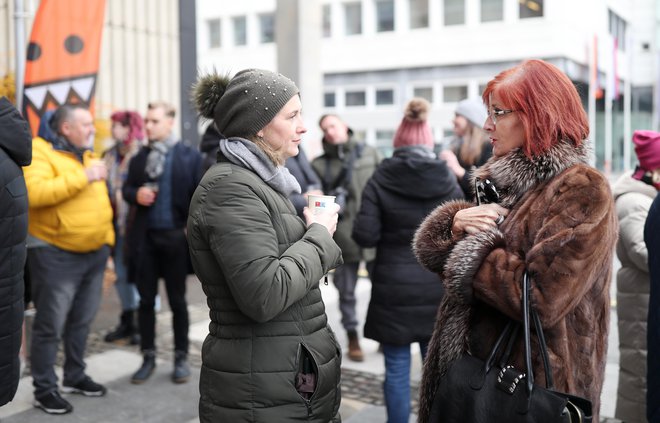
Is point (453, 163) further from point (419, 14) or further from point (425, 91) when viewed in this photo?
point (419, 14)

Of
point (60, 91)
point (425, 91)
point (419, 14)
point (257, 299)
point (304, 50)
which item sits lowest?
point (257, 299)

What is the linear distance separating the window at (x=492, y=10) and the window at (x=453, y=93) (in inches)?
139

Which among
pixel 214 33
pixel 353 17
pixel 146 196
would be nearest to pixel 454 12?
pixel 353 17

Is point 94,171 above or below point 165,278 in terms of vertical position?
above

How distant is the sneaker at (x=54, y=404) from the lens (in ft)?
14.4

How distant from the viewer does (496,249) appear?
2299mm

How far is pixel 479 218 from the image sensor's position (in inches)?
94.4

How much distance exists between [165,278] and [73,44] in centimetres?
232

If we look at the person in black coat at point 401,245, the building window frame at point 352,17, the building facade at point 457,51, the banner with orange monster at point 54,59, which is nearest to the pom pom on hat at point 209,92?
the person in black coat at point 401,245

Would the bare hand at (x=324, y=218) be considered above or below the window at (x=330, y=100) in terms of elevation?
below

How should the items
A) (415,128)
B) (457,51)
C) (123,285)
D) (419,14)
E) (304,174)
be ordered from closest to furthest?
(415,128)
(304,174)
(123,285)
(457,51)
(419,14)

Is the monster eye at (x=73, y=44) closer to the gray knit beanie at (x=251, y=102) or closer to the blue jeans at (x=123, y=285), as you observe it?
the blue jeans at (x=123, y=285)

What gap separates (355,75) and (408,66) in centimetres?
315

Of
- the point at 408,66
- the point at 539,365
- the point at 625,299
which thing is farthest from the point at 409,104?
the point at 408,66
